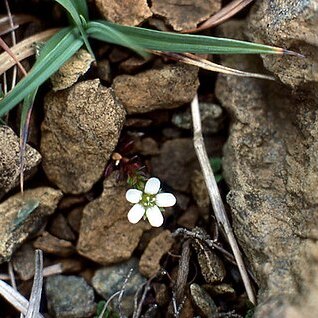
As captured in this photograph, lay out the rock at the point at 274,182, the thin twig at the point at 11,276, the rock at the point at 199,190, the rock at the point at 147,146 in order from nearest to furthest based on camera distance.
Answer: the rock at the point at 274,182
the thin twig at the point at 11,276
the rock at the point at 199,190
the rock at the point at 147,146

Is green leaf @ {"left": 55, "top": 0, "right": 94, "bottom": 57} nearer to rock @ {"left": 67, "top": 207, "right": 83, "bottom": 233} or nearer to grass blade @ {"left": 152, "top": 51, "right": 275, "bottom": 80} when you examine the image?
grass blade @ {"left": 152, "top": 51, "right": 275, "bottom": 80}

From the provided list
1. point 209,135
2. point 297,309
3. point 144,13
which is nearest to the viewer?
point 297,309

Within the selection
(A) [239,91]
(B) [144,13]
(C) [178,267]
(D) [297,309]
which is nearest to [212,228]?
(C) [178,267]

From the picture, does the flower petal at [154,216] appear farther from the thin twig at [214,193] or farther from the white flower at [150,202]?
the thin twig at [214,193]

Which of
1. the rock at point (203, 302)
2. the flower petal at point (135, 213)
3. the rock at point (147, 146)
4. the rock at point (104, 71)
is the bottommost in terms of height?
the rock at point (203, 302)

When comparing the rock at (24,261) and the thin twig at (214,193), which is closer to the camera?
the thin twig at (214,193)

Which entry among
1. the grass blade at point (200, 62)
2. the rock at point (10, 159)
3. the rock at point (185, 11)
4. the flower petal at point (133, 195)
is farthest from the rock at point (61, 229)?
the rock at point (185, 11)

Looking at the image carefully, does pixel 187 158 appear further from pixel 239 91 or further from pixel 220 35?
pixel 220 35

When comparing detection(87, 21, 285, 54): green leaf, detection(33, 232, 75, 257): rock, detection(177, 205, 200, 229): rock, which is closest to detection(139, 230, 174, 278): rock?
detection(177, 205, 200, 229): rock
